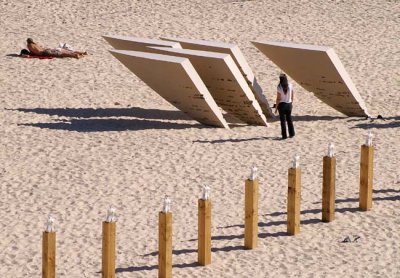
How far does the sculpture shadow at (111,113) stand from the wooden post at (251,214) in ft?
23.8

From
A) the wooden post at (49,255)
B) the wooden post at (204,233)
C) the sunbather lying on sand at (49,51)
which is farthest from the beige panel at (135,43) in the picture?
the wooden post at (49,255)

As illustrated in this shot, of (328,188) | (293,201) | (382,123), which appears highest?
(382,123)

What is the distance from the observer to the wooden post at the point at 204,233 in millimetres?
17828

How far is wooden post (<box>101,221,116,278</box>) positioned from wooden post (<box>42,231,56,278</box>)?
615mm

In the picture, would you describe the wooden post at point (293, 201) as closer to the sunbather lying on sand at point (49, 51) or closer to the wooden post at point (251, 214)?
the wooden post at point (251, 214)

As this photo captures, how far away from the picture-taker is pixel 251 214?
18.5m

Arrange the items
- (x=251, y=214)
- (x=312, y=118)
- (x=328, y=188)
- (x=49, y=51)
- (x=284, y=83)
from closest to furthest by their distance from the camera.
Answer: (x=251, y=214), (x=328, y=188), (x=284, y=83), (x=312, y=118), (x=49, y=51)

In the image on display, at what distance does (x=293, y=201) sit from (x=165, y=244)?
2.42 m

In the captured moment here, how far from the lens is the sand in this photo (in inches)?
721

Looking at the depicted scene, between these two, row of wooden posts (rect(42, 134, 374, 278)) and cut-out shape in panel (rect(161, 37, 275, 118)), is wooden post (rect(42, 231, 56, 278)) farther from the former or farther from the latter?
cut-out shape in panel (rect(161, 37, 275, 118))

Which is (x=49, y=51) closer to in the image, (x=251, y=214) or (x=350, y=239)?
Result: (x=251, y=214)

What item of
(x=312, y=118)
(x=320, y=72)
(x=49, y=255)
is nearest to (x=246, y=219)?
(x=49, y=255)

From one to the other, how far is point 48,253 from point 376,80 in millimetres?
13059

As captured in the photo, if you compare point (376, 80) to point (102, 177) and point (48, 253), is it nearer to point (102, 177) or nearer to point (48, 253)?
point (102, 177)
